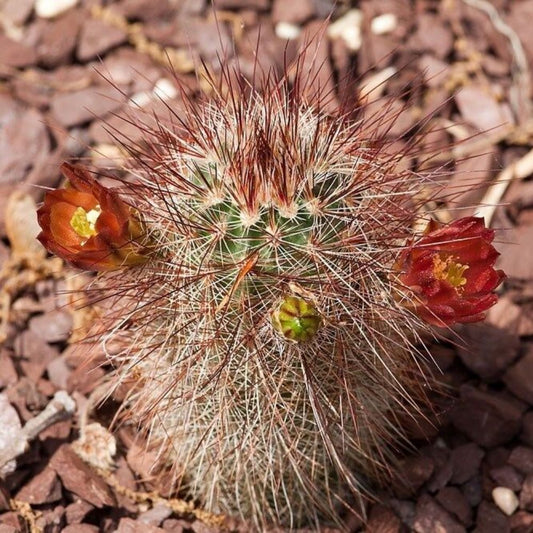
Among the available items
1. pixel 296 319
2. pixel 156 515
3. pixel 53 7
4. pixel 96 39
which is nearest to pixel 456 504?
pixel 156 515

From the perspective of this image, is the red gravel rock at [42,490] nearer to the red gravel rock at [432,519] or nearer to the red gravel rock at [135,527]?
the red gravel rock at [135,527]

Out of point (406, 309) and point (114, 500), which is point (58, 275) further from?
point (406, 309)

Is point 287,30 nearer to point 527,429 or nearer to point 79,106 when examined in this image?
point 79,106

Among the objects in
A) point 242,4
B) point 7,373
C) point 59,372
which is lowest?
point 59,372

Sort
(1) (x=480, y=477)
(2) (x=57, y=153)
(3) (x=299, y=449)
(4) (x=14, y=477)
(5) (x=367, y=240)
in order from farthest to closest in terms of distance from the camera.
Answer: (2) (x=57, y=153) < (1) (x=480, y=477) < (4) (x=14, y=477) < (3) (x=299, y=449) < (5) (x=367, y=240)

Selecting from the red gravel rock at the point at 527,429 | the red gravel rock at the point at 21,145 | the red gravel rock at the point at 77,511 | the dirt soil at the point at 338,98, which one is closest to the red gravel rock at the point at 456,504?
the dirt soil at the point at 338,98

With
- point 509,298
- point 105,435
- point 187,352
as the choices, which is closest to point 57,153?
point 105,435

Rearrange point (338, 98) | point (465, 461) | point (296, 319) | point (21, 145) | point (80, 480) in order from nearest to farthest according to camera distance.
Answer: point (296, 319), point (80, 480), point (465, 461), point (338, 98), point (21, 145)
